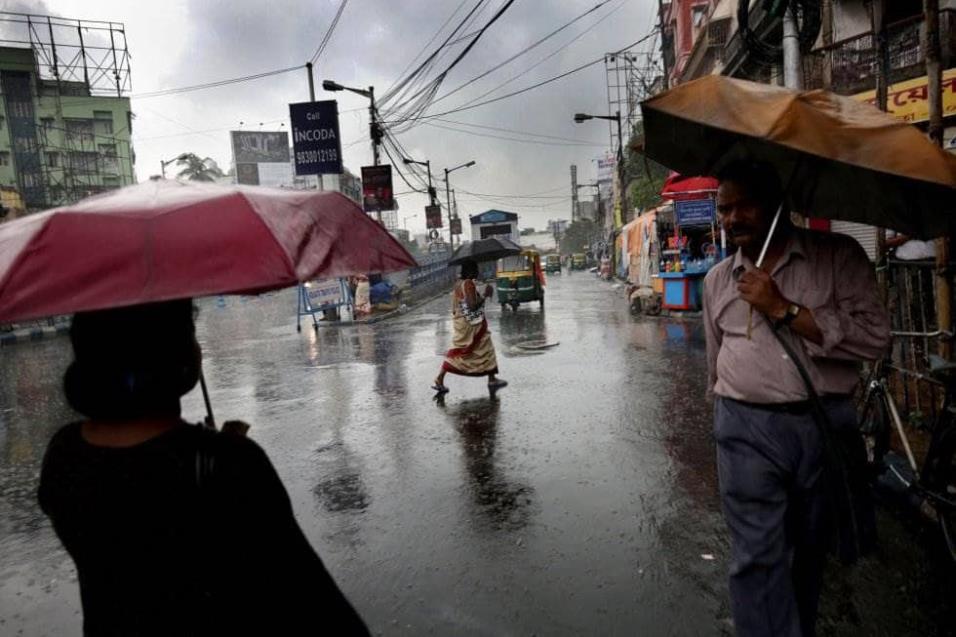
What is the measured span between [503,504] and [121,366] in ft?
11.8

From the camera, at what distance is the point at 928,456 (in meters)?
3.42

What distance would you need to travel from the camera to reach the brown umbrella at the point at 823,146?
75.9 inches

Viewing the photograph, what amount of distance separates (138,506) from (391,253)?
0.89m

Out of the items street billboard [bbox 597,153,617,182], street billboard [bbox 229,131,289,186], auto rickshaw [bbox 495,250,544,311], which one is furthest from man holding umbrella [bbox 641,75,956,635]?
street billboard [bbox 229,131,289,186]

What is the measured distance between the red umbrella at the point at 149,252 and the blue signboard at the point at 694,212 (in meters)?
14.9

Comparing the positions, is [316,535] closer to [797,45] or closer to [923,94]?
[797,45]

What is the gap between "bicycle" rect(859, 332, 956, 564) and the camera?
3.30 m

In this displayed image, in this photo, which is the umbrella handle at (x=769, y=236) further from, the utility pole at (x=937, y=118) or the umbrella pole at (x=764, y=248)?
the utility pole at (x=937, y=118)

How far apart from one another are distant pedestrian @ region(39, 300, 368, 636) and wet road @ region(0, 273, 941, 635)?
6.28 ft

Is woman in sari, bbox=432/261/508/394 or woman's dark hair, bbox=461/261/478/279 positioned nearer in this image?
woman in sari, bbox=432/261/508/394

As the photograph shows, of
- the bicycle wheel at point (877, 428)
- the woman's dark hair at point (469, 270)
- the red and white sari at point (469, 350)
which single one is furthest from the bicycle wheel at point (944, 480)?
the woman's dark hair at point (469, 270)

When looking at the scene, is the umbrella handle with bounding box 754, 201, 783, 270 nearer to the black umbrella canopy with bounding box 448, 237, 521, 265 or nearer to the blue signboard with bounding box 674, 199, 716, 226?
the black umbrella canopy with bounding box 448, 237, 521, 265

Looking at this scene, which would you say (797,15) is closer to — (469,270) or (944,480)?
(469,270)

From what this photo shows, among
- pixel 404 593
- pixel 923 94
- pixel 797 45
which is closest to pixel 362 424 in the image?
pixel 404 593
